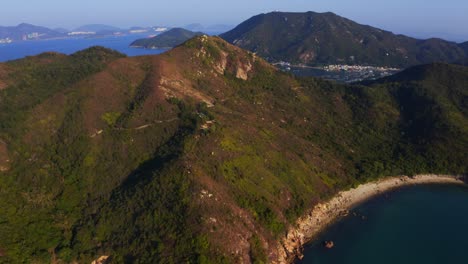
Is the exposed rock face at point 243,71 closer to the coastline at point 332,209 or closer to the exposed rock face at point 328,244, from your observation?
the coastline at point 332,209

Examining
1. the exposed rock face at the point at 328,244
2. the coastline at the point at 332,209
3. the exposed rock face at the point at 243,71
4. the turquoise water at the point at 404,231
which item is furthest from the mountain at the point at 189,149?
the exposed rock face at the point at 328,244

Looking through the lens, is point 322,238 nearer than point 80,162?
Yes

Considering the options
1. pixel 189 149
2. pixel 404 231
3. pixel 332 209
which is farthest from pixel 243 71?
pixel 404 231

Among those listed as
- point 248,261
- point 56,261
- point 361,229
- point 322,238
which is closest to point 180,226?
point 248,261

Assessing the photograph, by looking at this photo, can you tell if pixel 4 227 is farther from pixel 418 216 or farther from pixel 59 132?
pixel 418 216

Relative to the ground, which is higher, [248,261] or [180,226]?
[180,226]

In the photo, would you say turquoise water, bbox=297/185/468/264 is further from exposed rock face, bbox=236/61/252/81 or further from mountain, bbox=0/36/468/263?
exposed rock face, bbox=236/61/252/81

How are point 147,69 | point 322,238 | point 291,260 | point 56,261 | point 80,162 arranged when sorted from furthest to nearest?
point 147,69 → point 80,162 → point 322,238 → point 291,260 → point 56,261

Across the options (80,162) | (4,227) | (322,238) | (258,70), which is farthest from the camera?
(258,70)

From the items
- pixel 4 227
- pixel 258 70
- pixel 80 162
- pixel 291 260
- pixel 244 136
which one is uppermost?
pixel 258 70
